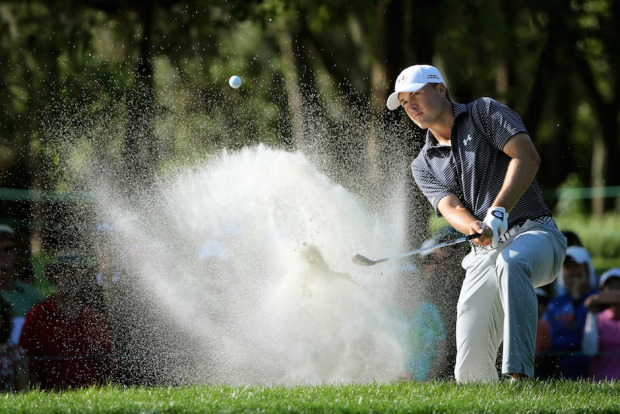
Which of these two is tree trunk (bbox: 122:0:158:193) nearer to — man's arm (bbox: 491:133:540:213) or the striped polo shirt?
the striped polo shirt

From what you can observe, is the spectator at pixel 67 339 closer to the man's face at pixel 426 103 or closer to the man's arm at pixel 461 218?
the man's arm at pixel 461 218

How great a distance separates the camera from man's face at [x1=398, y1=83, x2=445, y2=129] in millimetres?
6168

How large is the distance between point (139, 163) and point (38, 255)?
270 centimetres

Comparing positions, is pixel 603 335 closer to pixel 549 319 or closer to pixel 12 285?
pixel 549 319

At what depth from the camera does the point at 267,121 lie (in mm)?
15227

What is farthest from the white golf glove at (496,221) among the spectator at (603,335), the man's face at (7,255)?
the man's face at (7,255)

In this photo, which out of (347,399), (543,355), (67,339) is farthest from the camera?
(543,355)

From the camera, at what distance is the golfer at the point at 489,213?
5.56m

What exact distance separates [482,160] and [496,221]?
0.62 metres

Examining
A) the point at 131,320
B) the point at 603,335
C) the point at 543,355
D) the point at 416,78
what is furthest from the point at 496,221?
the point at 131,320

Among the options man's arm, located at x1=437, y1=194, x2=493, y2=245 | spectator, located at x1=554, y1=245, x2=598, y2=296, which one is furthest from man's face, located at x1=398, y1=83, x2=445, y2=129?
spectator, located at x1=554, y1=245, x2=598, y2=296

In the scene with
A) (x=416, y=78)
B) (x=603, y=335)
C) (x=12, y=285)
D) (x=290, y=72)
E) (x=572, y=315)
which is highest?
(x=290, y=72)

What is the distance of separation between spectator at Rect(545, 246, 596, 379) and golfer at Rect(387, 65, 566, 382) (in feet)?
6.94

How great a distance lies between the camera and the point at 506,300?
5.57m
